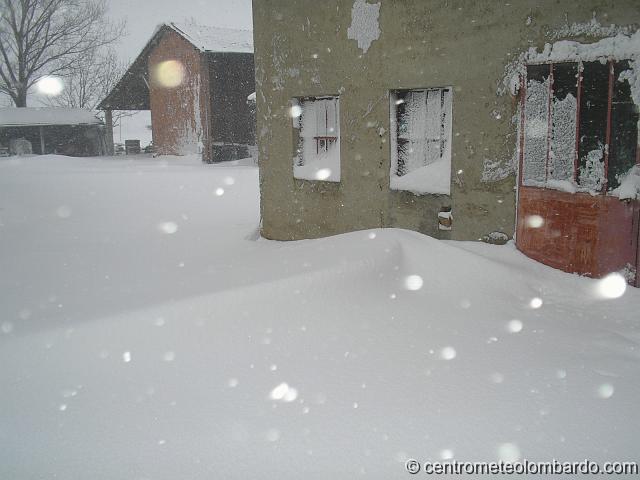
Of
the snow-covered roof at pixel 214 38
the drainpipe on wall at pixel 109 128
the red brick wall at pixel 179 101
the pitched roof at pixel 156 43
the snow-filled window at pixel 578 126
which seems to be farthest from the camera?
the drainpipe on wall at pixel 109 128

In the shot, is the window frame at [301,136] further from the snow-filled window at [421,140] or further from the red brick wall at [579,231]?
the red brick wall at [579,231]

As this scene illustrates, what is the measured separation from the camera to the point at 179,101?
21469mm

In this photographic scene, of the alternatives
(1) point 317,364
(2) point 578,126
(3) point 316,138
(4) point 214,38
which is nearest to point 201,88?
(4) point 214,38

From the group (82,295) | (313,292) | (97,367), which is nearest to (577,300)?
(313,292)

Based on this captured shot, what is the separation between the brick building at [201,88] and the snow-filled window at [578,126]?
17031mm

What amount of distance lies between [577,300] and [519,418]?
6.46 ft

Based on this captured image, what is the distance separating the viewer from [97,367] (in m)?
3.57

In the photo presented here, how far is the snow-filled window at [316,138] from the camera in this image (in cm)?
705

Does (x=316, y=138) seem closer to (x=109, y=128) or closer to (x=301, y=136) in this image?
(x=301, y=136)

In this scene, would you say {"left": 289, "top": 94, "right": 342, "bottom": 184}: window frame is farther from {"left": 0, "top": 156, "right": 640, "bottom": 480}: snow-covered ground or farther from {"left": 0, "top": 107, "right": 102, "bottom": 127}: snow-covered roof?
{"left": 0, "top": 107, "right": 102, "bottom": 127}: snow-covered roof

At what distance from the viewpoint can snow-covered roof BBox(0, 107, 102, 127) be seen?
30434 mm
